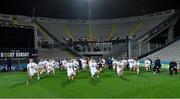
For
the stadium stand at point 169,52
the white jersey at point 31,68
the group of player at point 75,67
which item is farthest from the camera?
the stadium stand at point 169,52

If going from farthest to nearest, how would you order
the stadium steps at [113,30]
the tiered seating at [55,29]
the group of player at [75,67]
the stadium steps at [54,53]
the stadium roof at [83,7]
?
the stadium steps at [113,30]
the tiered seating at [55,29]
the stadium roof at [83,7]
the stadium steps at [54,53]
the group of player at [75,67]

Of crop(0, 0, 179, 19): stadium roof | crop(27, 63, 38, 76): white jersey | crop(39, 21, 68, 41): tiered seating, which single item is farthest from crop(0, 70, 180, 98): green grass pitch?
crop(0, 0, 179, 19): stadium roof

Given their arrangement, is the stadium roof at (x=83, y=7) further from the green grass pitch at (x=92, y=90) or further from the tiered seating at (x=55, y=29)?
the green grass pitch at (x=92, y=90)

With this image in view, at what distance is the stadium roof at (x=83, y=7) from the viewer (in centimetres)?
7056

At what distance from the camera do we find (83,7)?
76938mm

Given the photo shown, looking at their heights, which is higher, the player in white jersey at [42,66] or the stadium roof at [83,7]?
the stadium roof at [83,7]

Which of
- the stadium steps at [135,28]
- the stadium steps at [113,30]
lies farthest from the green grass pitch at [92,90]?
the stadium steps at [113,30]

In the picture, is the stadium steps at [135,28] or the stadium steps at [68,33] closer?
the stadium steps at [135,28]

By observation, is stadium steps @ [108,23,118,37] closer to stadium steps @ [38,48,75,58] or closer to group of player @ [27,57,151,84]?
stadium steps @ [38,48,75,58]

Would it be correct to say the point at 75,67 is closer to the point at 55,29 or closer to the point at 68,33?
the point at 68,33

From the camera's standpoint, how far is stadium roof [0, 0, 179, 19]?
232 feet

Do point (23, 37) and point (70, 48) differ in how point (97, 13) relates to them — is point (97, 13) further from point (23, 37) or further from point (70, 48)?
point (23, 37)

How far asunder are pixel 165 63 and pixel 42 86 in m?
23.5

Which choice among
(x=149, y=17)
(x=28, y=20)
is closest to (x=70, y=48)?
(x=28, y=20)
